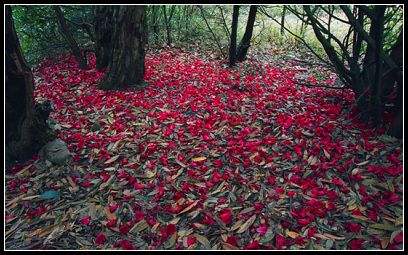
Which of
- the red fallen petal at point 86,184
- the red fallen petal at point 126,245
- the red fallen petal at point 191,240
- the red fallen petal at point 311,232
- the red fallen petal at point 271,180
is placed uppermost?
the red fallen petal at point 271,180

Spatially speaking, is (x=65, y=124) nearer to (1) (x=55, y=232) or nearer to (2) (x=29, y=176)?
(2) (x=29, y=176)

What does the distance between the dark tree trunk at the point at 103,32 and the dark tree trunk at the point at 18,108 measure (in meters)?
3.10

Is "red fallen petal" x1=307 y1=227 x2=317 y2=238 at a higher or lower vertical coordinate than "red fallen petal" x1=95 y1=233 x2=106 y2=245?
higher

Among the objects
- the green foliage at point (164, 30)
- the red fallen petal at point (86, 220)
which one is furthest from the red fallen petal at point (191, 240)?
the green foliage at point (164, 30)

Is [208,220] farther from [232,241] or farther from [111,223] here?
[111,223]

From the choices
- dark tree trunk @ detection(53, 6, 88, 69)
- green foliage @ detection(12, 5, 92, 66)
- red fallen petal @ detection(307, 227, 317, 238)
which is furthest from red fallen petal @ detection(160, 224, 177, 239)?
green foliage @ detection(12, 5, 92, 66)

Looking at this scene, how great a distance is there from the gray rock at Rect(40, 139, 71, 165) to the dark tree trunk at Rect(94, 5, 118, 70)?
3159 millimetres

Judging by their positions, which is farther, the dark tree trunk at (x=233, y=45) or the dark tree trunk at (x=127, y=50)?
the dark tree trunk at (x=233, y=45)

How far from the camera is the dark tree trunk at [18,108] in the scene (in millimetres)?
3682

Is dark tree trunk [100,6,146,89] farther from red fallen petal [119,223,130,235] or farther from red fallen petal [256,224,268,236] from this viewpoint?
red fallen petal [256,224,268,236]

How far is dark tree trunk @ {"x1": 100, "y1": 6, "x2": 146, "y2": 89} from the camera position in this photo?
5.99 meters

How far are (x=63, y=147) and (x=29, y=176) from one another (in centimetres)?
52

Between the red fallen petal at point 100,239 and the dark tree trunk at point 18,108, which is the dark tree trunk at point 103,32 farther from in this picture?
the red fallen petal at point 100,239

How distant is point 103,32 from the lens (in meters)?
7.20
